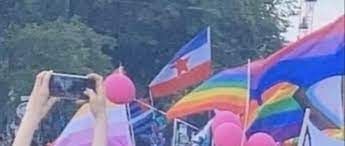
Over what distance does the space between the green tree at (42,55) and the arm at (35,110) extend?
2322 cm

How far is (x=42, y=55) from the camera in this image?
1187 inches

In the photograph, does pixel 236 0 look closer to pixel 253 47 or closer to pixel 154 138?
pixel 253 47

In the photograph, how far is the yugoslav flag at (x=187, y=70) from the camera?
16344 mm

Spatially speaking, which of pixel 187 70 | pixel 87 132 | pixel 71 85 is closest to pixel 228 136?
pixel 87 132

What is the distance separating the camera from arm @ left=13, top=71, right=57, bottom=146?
5.87m

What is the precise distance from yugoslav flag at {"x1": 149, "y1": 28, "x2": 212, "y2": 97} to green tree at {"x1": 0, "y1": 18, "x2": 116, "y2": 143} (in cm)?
1264

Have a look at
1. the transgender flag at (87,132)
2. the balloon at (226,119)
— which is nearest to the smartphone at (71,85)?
the transgender flag at (87,132)

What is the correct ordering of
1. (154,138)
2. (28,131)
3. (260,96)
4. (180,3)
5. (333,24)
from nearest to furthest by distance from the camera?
(28,131) → (333,24) → (260,96) → (154,138) → (180,3)

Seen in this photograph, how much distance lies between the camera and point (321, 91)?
8375mm

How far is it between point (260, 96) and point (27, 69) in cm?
2006

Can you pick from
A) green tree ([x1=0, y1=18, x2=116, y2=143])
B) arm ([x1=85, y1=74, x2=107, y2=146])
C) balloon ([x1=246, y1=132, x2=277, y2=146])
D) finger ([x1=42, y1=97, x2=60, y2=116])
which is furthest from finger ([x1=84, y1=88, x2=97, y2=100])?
green tree ([x1=0, y1=18, x2=116, y2=143])

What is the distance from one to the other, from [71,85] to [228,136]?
4.53 meters

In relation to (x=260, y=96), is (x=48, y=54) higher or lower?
lower

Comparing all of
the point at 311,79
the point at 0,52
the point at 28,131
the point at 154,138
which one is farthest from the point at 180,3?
the point at 28,131
